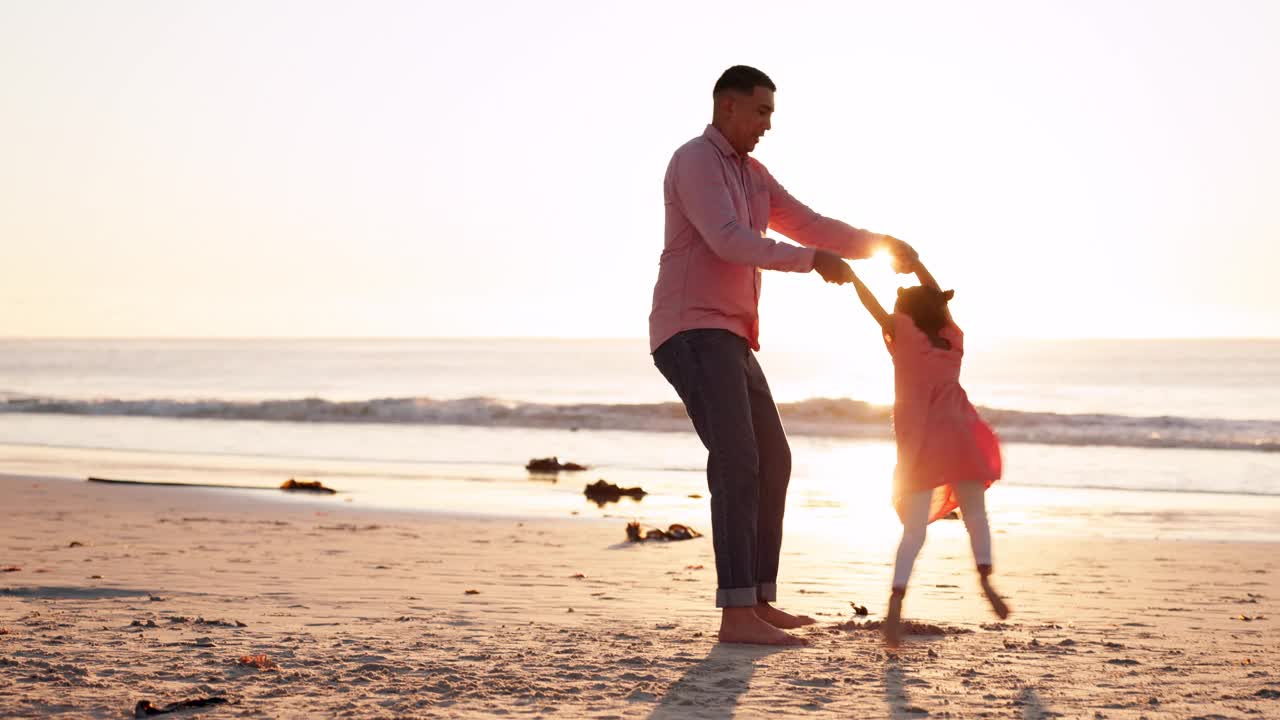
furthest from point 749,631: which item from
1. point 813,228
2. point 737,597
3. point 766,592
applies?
point 813,228

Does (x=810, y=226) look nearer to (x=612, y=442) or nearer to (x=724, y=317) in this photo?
(x=724, y=317)

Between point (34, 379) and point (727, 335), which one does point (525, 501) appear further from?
point (34, 379)

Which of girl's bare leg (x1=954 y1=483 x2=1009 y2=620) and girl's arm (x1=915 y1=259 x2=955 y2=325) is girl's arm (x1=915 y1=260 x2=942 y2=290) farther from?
girl's bare leg (x1=954 y1=483 x2=1009 y2=620)

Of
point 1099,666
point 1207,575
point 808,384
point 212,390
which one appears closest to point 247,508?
point 1207,575

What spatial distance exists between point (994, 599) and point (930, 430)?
2.01ft

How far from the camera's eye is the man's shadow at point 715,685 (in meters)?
3.56

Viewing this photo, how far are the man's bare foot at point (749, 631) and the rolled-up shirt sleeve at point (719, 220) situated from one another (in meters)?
1.20

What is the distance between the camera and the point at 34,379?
50000 millimetres

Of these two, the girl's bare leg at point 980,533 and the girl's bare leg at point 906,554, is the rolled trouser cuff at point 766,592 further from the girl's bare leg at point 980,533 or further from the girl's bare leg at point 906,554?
the girl's bare leg at point 980,533

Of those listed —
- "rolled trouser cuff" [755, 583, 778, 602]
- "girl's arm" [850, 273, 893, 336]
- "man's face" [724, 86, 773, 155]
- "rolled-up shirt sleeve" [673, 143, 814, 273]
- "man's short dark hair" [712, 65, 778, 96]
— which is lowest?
"rolled trouser cuff" [755, 583, 778, 602]

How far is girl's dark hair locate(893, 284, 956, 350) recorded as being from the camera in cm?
462

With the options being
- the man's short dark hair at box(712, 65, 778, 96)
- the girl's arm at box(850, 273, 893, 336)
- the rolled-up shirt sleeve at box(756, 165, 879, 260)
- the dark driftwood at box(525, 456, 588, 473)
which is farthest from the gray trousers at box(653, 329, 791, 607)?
the dark driftwood at box(525, 456, 588, 473)

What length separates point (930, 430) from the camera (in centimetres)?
461

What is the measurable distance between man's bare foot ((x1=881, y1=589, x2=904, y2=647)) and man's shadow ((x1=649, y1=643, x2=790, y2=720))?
1.15 feet
